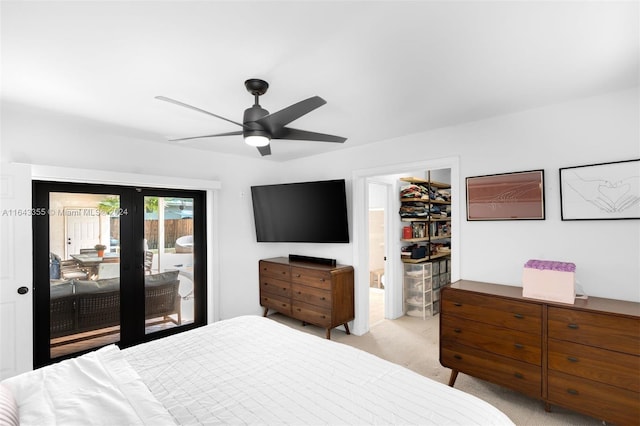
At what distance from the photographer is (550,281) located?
223cm

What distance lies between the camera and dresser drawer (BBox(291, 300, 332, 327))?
3719 millimetres

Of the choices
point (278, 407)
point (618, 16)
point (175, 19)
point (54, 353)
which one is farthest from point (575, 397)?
point (54, 353)

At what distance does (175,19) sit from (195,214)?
3012mm

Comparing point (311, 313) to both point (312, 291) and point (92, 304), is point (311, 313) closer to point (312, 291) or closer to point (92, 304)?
point (312, 291)

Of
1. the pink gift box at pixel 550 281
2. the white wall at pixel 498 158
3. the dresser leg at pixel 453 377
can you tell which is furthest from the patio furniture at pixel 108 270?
the pink gift box at pixel 550 281

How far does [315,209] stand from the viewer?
393 cm

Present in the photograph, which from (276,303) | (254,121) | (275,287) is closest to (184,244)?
(275,287)

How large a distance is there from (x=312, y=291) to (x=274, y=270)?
0.78 metres

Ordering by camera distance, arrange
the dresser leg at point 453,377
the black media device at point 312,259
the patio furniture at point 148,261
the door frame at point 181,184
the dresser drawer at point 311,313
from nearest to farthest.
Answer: the dresser leg at point 453,377 < the door frame at point 181,184 < the patio furniture at point 148,261 < the dresser drawer at point 311,313 < the black media device at point 312,259

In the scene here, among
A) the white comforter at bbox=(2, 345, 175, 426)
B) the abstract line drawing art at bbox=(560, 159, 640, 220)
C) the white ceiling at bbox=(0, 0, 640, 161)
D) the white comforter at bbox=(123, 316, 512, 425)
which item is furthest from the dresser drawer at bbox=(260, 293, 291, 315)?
the abstract line drawing art at bbox=(560, 159, 640, 220)

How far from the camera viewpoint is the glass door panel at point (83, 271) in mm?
3031

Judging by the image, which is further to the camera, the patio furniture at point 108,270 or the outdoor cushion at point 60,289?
the patio furniture at point 108,270

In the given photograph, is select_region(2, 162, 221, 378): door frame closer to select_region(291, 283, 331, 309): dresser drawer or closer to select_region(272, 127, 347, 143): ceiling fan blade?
select_region(291, 283, 331, 309): dresser drawer

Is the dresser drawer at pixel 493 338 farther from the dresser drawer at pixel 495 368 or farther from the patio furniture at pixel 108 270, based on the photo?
the patio furniture at pixel 108 270
